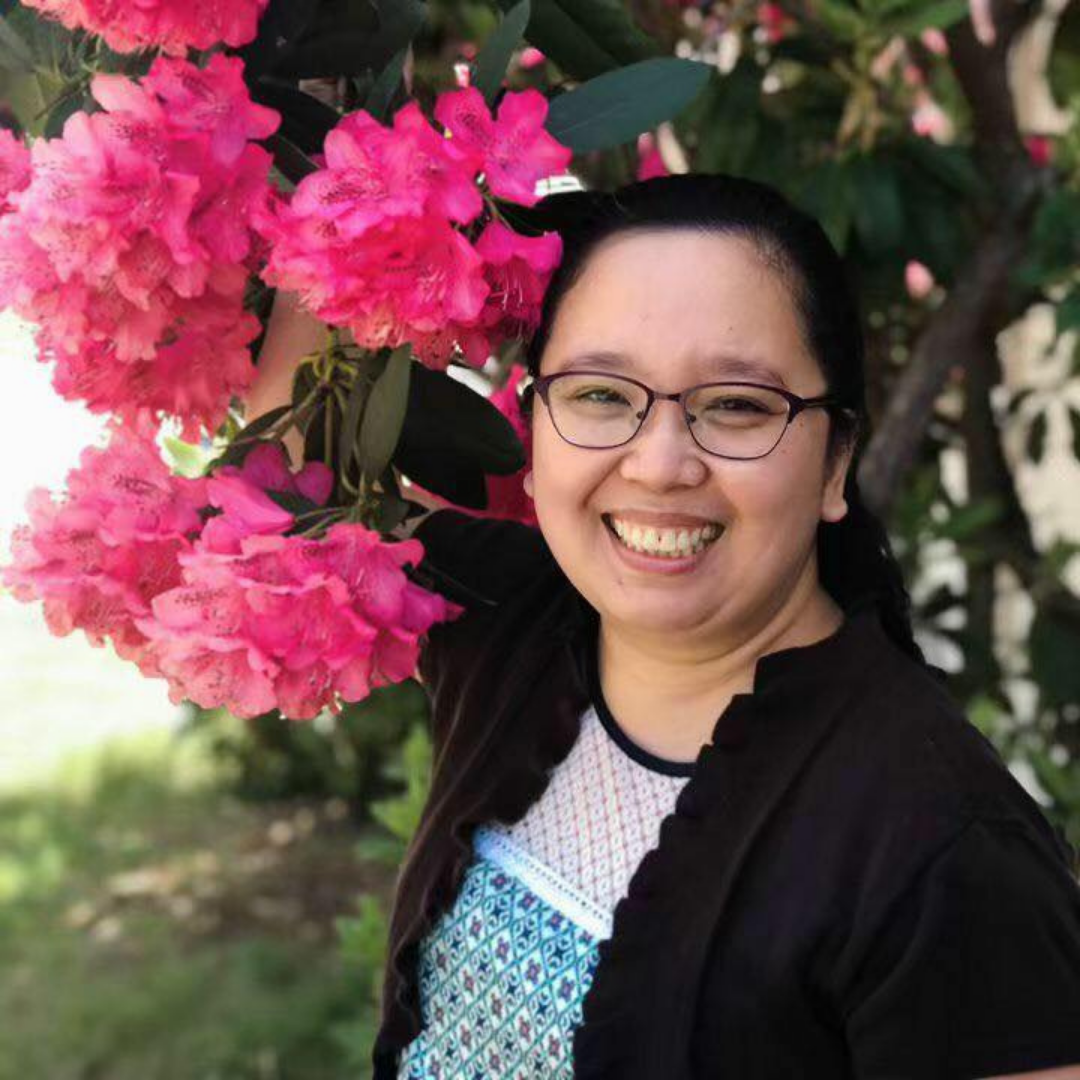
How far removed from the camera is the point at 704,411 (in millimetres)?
1489

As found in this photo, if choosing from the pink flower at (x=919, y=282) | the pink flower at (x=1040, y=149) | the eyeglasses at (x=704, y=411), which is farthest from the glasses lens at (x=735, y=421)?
the pink flower at (x=919, y=282)

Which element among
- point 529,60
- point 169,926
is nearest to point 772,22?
point 529,60

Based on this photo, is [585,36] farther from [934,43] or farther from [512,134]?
[934,43]

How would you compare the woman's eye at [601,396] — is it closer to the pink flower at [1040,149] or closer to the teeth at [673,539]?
the teeth at [673,539]

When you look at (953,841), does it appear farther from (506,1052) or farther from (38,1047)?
(38,1047)

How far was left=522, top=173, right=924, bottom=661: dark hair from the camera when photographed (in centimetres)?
152

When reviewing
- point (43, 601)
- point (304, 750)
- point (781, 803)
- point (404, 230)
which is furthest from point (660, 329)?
point (304, 750)

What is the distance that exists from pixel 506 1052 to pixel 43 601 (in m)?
0.58

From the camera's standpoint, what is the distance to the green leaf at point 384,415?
152cm

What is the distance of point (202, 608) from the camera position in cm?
146

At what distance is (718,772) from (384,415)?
0.42m

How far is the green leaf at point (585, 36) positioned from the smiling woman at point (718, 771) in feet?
0.64

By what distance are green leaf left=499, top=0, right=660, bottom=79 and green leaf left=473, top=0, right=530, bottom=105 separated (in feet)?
0.46

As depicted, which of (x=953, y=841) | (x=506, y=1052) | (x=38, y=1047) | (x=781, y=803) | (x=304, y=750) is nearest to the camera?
(x=953, y=841)
